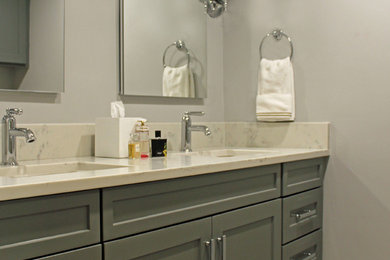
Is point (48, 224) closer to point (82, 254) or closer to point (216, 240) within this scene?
point (82, 254)

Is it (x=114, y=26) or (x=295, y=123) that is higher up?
(x=114, y=26)

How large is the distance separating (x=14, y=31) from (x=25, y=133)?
41cm

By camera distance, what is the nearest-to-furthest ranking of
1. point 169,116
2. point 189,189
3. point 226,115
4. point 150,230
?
point 150,230 → point 189,189 → point 169,116 → point 226,115

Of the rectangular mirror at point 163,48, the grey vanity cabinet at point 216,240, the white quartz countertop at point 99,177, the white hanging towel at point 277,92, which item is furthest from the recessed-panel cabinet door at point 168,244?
the white hanging towel at point 277,92

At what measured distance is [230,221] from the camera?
146 centimetres

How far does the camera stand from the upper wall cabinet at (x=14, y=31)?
1469mm

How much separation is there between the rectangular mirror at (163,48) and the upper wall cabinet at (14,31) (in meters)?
0.44

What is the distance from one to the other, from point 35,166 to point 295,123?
1.30 m

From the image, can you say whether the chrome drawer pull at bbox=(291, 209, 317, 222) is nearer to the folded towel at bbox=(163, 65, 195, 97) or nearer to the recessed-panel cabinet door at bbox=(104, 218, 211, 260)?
the recessed-panel cabinet door at bbox=(104, 218, 211, 260)

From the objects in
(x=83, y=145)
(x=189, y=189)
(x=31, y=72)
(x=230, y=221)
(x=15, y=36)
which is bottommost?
(x=230, y=221)

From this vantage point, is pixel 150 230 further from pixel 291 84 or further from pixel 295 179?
pixel 291 84

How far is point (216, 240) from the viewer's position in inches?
54.8

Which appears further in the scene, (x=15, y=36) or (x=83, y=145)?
(x=83, y=145)

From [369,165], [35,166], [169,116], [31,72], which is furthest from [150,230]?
[369,165]
